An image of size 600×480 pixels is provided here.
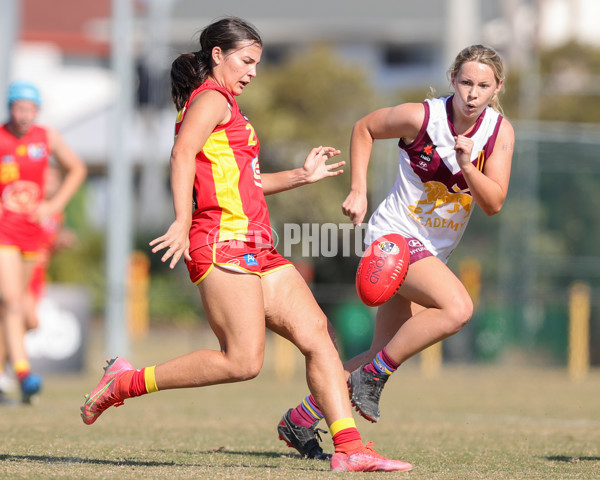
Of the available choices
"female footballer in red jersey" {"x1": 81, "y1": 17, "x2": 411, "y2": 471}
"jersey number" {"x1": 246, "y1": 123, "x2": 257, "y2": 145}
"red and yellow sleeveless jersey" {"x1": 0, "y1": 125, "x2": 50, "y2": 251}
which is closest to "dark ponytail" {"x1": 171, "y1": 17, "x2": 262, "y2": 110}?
"female footballer in red jersey" {"x1": 81, "y1": 17, "x2": 411, "y2": 471}

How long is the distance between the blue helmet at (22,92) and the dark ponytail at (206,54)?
361 centimetres

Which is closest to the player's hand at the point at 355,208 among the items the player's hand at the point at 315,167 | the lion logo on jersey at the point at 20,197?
the player's hand at the point at 315,167

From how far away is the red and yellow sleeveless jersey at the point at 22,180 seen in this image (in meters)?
9.08

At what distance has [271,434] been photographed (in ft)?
24.0

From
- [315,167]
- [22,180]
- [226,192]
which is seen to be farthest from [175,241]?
[22,180]

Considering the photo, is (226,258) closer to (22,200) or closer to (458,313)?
(458,313)

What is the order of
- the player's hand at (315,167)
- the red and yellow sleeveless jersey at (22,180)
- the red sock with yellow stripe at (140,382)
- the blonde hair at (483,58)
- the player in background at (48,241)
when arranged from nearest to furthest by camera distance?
1. the red sock with yellow stripe at (140,382)
2. the player's hand at (315,167)
3. the blonde hair at (483,58)
4. the red and yellow sleeveless jersey at (22,180)
5. the player in background at (48,241)

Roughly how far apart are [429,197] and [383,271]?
59 cm

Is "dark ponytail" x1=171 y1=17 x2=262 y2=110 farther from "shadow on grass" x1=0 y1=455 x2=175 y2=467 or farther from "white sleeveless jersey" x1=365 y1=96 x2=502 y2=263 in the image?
"shadow on grass" x1=0 y1=455 x2=175 y2=467

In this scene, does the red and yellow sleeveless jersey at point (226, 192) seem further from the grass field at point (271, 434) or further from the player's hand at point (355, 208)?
the grass field at point (271, 434)

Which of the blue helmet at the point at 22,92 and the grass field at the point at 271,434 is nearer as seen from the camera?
the grass field at the point at 271,434

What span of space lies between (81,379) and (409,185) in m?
7.85

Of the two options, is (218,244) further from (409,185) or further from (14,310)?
(14,310)

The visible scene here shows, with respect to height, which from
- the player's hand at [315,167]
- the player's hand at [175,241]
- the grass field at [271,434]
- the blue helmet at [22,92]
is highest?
the blue helmet at [22,92]
